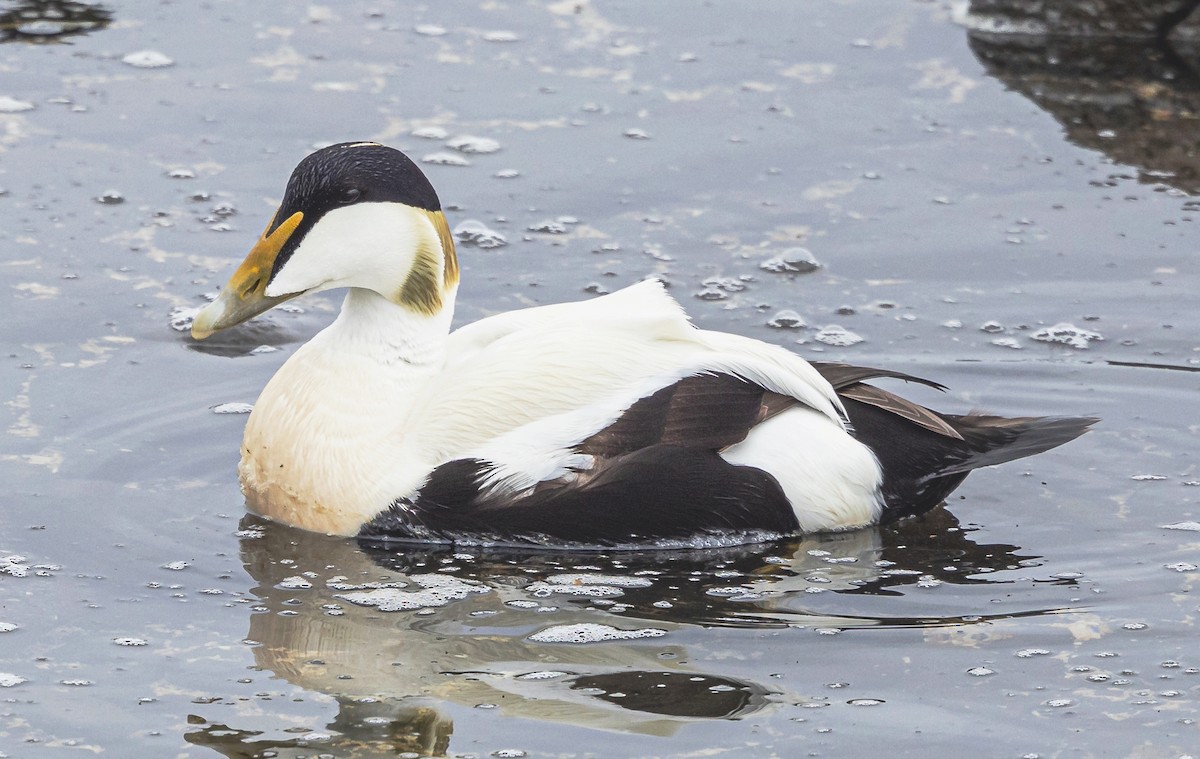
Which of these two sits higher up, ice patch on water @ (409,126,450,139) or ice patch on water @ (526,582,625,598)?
ice patch on water @ (409,126,450,139)

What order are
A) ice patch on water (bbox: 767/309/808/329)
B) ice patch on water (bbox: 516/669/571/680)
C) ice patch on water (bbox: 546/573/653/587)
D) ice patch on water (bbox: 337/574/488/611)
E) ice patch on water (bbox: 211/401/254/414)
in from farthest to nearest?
ice patch on water (bbox: 767/309/808/329) < ice patch on water (bbox: 211/401/254/414) < ice patch on water (bbox: 546/573/653/587) < ice patch on water (bbox: 337/574/488/611) < ice patch on water (bbox: 516/669/571/680)

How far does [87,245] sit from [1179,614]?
172 inches

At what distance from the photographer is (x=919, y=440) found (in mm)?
5457

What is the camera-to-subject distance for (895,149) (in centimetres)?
830

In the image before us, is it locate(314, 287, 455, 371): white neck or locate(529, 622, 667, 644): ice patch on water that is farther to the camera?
locate(314, 287, 455, 371): white neck

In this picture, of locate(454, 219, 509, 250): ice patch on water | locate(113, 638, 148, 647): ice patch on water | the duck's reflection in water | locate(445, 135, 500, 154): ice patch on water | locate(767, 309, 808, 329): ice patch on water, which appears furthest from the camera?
locate(445, 135, 500, 154): ice patch on water

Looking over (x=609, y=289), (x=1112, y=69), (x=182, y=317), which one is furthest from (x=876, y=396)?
(x=1112, y=69)

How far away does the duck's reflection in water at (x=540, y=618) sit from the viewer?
428cm

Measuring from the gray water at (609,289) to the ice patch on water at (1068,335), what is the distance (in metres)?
0.02

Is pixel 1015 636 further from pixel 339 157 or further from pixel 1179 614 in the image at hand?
pixel 339 157

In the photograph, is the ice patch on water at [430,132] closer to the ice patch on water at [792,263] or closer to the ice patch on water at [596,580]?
the ice patch on water at [792,263]

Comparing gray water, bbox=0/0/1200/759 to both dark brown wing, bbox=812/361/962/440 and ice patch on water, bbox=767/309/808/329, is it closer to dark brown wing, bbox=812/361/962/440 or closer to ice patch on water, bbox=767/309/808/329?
ice patch on water, bbox=767/309/808/329

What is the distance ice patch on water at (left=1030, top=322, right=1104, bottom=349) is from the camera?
21.8 ft

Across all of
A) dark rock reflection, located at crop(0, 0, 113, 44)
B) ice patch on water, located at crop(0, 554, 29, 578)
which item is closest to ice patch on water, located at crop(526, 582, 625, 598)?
ice patch on water, located at crop(0, 554, 29, 578)
